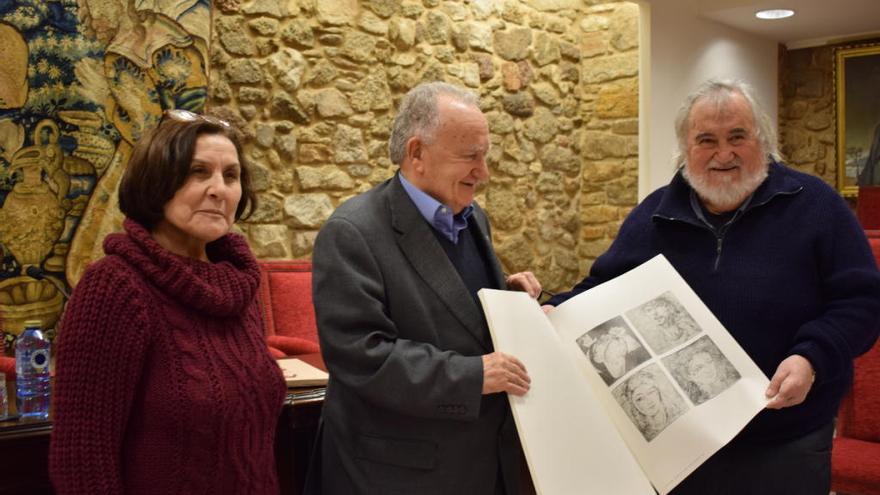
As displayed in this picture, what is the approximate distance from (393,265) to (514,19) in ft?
17.4

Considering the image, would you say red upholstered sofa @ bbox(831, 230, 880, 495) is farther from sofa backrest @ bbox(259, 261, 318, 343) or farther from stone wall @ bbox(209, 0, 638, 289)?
stone wall @ bbox(209, 0, 638, 289)

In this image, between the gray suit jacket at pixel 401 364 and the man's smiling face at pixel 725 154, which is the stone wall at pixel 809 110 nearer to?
the man's smiling face at pixel 725 154

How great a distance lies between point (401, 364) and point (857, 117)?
23.3ft

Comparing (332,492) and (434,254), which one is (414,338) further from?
(332,492)

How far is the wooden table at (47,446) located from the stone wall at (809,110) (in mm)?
6776

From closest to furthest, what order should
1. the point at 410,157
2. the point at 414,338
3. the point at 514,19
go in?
the point at 414,338 → the point at 410,157 → the point at 514,19

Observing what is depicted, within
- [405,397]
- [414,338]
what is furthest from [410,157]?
[405,397]

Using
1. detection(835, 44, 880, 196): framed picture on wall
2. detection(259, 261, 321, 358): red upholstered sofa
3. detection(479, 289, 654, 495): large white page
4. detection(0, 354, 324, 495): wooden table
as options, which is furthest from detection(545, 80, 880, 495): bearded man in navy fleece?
detection(835, 44, 880, 196): framed picture on wall

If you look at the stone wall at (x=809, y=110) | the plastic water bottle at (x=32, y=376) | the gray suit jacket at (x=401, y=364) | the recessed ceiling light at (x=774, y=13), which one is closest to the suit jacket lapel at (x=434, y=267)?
the gray suit jacket at (x=401, y=364)

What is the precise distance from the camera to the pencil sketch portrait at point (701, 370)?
1818mm

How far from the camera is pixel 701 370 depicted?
6.07ft

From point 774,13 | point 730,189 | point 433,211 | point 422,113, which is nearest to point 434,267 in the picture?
point 433,211

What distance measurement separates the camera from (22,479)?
1.88 meters

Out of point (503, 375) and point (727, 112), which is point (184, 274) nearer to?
point (503, 375)
